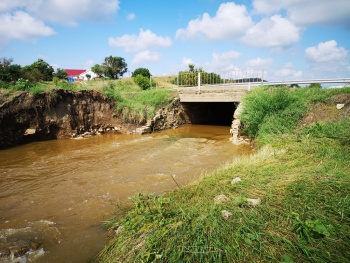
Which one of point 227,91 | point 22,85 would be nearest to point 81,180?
point 22,85

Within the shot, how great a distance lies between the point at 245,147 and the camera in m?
10.4

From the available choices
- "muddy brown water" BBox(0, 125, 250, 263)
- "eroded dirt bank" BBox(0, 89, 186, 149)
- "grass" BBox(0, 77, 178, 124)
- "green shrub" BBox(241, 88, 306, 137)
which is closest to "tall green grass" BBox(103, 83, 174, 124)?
"grass" BBox(0, 77, 178, 124)

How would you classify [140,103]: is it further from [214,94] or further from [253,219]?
[253,219]

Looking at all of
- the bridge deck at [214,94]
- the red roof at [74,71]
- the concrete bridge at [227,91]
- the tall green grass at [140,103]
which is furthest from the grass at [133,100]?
the red roof at [74,71]

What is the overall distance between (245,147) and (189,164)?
3617mm

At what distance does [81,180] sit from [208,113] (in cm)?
1450

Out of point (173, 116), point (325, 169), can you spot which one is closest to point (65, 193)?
point (325, 169)

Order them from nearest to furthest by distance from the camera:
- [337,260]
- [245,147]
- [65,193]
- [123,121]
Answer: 1. [337,260]
2. [65,193]
3. [245,147]
4. [123,121]

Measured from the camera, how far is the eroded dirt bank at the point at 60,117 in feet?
36.6

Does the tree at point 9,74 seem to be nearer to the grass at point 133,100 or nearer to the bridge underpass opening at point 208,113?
the grass at point 133,100

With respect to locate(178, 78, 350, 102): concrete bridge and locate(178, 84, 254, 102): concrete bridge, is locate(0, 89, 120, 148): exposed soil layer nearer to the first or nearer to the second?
locate(178, 84, 254, 102): concrete bridge

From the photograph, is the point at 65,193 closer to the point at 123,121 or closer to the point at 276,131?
the point at 276,131

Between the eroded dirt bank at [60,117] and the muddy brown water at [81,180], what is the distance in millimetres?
803

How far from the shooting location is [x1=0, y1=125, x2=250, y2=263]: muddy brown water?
410cm
